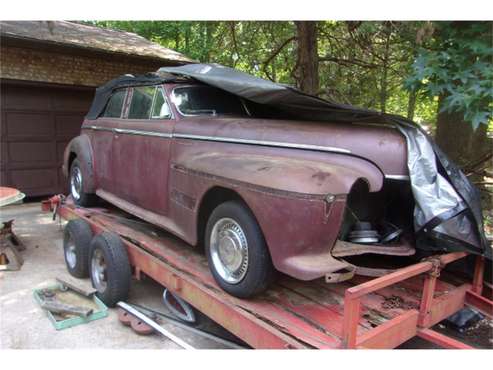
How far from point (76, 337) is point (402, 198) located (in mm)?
3028

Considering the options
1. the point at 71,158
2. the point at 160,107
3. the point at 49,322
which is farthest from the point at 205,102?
the point at 71,158

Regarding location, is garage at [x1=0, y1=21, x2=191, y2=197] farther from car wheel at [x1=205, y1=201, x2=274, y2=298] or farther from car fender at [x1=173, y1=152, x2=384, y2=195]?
car wheel at [x1=205, y1=201, x2=274, y2=298]

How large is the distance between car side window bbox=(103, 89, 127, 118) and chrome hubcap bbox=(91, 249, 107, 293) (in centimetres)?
181

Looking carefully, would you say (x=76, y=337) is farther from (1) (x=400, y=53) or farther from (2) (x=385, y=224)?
(1) (x=400, y=53)

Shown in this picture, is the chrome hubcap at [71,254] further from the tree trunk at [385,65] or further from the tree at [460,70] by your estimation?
the tree trunk at [385,65]

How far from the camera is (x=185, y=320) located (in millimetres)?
3842

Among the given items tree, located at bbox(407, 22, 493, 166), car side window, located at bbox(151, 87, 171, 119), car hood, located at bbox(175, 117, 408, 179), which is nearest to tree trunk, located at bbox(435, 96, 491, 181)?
tree, located at bbox(407, 22, 493, 166)

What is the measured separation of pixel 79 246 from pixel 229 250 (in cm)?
240

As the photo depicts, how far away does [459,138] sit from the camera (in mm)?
6125

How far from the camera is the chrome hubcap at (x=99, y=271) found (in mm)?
4238

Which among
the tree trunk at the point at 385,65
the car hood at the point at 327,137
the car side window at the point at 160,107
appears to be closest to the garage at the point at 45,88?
the tree trunk at the point at 385,65

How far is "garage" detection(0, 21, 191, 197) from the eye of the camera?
841cm

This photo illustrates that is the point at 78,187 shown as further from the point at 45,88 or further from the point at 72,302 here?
the point at 45,88

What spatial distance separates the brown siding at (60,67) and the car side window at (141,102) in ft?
16.2
